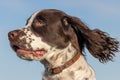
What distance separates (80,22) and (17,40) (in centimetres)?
167

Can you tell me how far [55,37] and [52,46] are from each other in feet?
0.69

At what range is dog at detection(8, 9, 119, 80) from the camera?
10.2m

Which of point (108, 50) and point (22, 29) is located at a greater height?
point (22, 29)

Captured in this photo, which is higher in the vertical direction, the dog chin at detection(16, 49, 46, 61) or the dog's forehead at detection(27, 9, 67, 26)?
the dog's forehead at detection(27, 9, 67, 26)

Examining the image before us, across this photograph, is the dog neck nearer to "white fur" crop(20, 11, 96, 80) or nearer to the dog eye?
"white fur" crop(20, 11, 96, 80)

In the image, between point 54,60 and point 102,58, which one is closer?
point 54,60

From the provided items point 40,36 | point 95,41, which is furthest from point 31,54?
point 95,41

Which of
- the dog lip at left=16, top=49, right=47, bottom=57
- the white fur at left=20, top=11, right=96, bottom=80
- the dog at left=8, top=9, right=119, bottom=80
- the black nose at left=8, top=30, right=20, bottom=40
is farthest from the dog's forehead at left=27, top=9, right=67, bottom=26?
the dog lip at left=16, top=49, right=47, bottom=57

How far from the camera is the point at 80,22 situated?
11.2 meters

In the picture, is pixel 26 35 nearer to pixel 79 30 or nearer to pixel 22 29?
pixel 22 29

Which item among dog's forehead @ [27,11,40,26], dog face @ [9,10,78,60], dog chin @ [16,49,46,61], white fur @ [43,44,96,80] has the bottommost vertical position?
white fur @ [43,44,96,80]

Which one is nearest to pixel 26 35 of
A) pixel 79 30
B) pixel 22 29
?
pixel 22 29

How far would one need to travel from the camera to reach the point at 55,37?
10.4 metres

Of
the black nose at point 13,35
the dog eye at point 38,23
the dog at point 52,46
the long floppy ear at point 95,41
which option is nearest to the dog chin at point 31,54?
the dog at point 52,46
